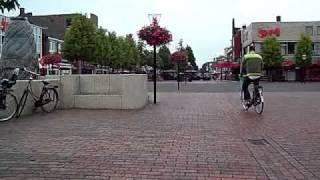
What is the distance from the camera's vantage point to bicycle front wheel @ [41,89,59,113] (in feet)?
46.0

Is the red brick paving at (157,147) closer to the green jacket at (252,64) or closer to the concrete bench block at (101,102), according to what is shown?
the concrete bench block at (101,102)

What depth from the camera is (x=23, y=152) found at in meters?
7.58

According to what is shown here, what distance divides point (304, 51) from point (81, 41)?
113 ft

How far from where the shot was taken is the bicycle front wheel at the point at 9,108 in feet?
38.5

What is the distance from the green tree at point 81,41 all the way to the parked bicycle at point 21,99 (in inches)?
1897

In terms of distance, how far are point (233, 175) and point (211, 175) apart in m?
0.25

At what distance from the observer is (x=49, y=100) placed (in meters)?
14.1

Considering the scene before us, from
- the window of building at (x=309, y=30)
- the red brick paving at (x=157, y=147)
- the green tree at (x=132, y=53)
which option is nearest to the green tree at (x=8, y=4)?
the red brick paving at (x=157, y=147)

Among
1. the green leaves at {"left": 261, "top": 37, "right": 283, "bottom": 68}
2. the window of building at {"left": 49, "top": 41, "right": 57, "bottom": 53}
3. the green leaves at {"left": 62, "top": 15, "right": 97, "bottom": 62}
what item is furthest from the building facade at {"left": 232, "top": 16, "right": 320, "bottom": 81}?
the window of building at {"left": 49, "top": 41, "right": 57, "bottom": 53}

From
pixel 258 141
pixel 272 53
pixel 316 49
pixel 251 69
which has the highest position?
pixel 316 49

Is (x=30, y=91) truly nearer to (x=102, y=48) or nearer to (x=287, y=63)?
(x=102, y=48)

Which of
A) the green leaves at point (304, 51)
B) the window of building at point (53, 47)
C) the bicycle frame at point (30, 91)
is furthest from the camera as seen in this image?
the window of building at point (53, 47)

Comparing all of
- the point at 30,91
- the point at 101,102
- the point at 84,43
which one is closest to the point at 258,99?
the point at 101,102

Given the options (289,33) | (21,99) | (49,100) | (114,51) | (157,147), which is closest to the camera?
(157,147)
